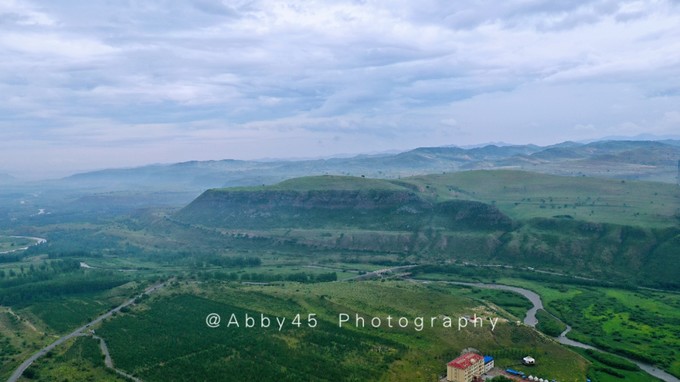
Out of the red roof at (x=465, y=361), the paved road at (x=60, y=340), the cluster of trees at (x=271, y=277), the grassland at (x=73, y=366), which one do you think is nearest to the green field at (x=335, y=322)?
the grassland at (x=73, y=366)

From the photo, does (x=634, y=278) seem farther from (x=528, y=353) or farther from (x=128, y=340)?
(x=128, y=340)

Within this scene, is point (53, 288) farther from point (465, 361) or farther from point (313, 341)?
point (465, 361)

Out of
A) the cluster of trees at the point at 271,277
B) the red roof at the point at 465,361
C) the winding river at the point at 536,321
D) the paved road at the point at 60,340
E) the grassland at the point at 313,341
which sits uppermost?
the red roof at the point at 465,361

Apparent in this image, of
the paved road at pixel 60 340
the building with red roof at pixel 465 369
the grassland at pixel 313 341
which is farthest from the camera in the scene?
the paved road at pixel 60 340

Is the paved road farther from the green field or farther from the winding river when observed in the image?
the winding river

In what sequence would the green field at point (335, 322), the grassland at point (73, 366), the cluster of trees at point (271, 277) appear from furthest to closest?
the cluster of trees at point (271, 277), the green field at point (335, 322), the grassland at point (73, 366)

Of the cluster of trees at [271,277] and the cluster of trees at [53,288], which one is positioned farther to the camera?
the cluster of trees at [271,277]

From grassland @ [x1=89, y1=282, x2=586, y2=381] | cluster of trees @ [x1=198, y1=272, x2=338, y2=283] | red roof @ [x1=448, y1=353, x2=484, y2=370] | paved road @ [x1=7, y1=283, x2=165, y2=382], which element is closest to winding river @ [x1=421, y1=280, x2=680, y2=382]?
grassland @ [x1=89, y1=282, x2=586, y2=381]

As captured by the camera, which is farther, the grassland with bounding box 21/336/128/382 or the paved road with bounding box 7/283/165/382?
the paved road with bounding box 7/283/165/382

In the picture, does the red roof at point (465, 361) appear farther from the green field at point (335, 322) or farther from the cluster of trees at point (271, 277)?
the cluster of trees at point (271, 277)

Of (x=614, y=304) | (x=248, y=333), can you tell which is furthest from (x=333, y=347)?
(x=614, y=304)

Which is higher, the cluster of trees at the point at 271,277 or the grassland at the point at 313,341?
the grassland at the point at 313,341
